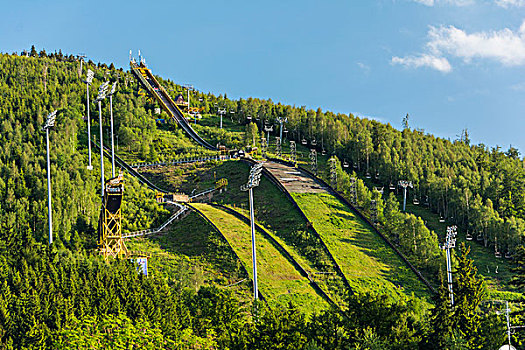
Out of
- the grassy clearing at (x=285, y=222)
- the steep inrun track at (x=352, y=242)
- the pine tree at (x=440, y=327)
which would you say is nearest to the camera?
the pine tree at (x=440, y=327)

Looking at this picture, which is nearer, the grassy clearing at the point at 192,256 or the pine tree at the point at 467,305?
the pine tree at the point at 467,305

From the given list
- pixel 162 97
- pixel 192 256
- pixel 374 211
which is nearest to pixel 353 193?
pixel 374 211

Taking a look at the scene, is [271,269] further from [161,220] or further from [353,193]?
[353,193]

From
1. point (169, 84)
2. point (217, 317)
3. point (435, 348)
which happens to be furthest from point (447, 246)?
point (169, 84)

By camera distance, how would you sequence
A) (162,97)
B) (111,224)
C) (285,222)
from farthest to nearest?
(162,97), (285,222), (111,224)

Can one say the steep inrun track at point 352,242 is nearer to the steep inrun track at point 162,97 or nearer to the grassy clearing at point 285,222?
the grassy clearing at point 285,222

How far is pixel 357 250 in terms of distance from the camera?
78.2 m

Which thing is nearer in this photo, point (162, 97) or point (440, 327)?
point (440, 327)

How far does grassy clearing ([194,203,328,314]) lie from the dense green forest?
288 cm

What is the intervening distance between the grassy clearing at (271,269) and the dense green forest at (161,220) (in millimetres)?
2876

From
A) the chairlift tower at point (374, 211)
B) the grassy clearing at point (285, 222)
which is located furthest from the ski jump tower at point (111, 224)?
the chairlift tower at point (374, 211)

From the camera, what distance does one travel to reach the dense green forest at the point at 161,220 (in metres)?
46.2

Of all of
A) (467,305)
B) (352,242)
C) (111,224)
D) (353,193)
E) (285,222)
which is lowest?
(467,305)

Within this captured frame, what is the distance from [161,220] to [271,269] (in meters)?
19.5
